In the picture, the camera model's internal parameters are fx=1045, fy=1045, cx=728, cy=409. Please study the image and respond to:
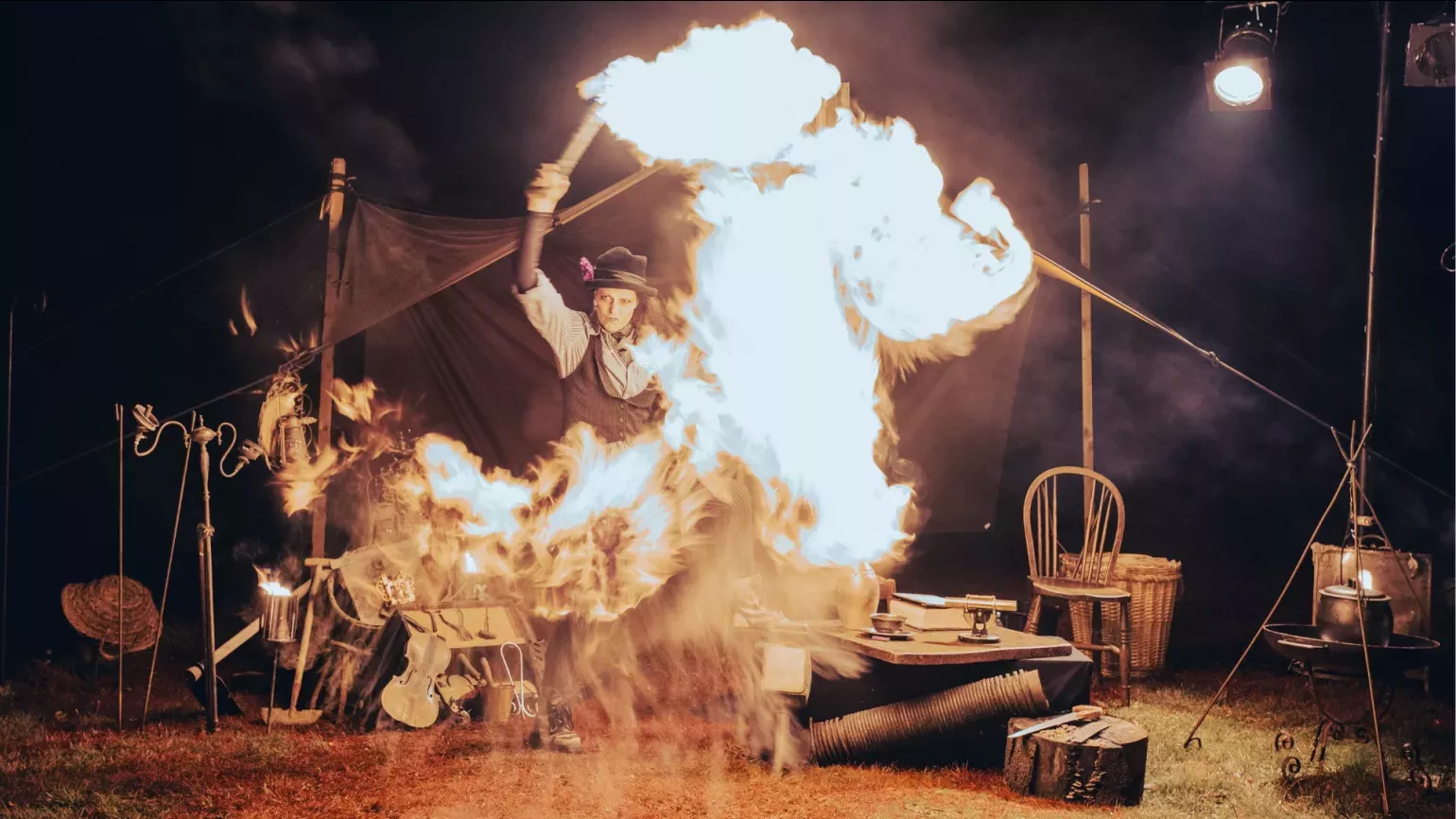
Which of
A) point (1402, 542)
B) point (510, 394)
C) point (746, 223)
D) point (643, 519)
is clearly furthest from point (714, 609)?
point (1402, 542)

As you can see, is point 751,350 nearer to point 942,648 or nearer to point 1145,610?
point 942,648

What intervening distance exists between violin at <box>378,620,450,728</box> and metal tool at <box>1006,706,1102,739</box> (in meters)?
2.74

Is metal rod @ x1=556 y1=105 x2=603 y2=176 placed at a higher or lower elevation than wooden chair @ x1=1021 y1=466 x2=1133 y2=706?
higher

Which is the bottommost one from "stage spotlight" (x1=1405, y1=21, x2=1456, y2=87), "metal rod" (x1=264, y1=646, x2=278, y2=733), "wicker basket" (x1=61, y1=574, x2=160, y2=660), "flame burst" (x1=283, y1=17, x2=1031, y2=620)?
"metal rod" (x1=264, y1=646, x2=278, y2=733)

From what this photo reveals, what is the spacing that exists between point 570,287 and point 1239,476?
5254 mm

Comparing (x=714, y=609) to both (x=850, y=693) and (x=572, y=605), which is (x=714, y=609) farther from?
(x=850, y=693)

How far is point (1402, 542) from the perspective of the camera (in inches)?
282

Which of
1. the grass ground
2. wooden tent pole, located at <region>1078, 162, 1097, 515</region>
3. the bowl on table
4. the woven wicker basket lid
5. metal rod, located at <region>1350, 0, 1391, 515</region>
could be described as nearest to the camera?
the grass ground

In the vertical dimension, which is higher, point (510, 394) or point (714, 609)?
point (510, 394)

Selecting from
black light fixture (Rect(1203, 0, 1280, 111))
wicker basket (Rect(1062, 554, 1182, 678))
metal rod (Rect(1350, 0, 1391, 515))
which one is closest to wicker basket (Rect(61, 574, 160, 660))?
wicker basket (Rect(1062, 554, 1182, 678))

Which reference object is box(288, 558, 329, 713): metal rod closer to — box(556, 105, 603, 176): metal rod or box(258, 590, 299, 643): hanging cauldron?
box(258, 590, 299, 643): hanging cauldron

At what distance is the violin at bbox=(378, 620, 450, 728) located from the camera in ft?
16.6

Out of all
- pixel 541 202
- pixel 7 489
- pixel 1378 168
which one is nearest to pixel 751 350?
pixel 541 202

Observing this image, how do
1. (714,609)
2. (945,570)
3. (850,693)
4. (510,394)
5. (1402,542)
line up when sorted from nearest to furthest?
(850,693) → (510,394) → (714,609) → (1402,542) → (945,570)
